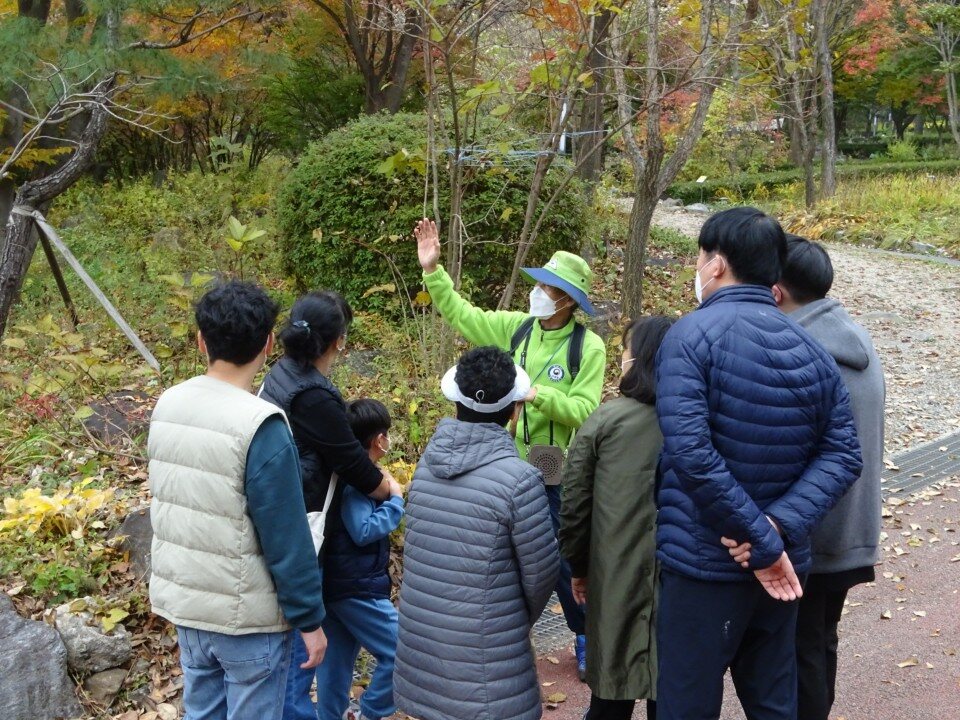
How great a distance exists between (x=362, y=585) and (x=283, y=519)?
0.89 meters

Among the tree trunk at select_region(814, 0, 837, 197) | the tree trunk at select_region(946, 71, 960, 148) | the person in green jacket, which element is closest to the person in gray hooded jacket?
the person in green jacket

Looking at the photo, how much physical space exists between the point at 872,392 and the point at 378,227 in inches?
214

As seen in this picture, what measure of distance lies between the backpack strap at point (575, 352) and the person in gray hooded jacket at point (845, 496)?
107 centimetres

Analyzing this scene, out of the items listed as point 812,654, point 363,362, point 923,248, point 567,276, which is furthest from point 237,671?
point 923,248

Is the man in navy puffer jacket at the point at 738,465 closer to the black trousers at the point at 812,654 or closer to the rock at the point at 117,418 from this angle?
the black trousers at the point at 812,654

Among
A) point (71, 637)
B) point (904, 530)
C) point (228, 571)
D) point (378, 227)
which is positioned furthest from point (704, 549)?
point (378, 227)

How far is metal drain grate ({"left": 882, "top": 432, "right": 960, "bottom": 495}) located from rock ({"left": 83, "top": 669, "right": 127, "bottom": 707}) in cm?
515

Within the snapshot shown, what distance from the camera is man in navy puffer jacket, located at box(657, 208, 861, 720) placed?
2.54 m

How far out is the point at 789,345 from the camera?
261 cm

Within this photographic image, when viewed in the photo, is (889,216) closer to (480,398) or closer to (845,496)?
(845,496)

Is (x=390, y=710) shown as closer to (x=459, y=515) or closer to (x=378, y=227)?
(x=459, y=515)

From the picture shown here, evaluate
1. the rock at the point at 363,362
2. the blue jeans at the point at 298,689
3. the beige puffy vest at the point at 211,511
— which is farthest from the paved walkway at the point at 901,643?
the rock at the point at 363,362

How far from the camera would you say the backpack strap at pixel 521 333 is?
4.26 meters

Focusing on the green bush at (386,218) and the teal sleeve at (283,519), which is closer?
the teal sleeve at (283,519)
